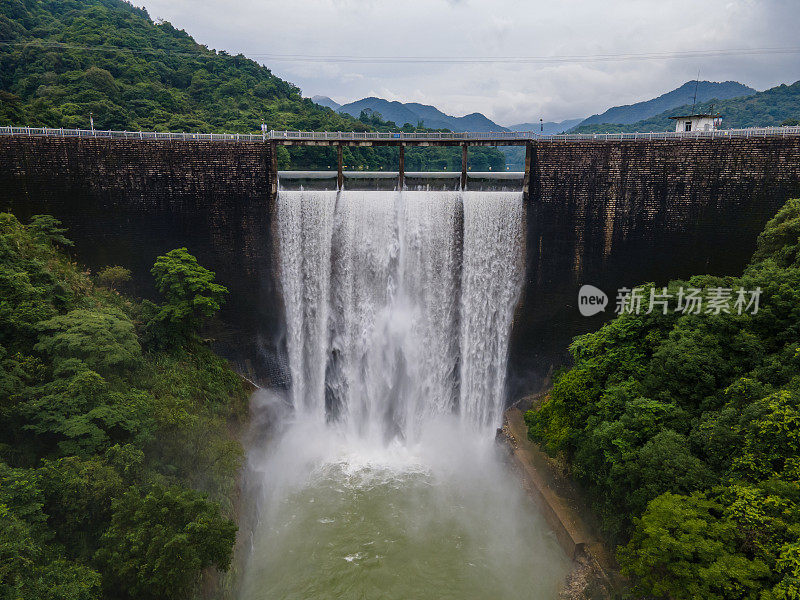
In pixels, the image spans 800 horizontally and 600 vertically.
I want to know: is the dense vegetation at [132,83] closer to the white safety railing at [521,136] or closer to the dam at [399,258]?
the dam at [399,258]

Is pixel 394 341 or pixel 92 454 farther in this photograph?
pixel 394 341

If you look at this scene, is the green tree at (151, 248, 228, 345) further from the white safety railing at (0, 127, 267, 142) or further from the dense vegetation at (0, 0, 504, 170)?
the dense vegetation at (0, 0, 504, 170)

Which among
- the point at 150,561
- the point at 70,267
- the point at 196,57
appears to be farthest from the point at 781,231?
the point at 196,57

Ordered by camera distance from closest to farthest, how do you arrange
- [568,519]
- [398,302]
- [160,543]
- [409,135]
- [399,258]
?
1. [160,543]
2. [568,519]
3. [399,258]
4. [398,302]
5. [409,135]

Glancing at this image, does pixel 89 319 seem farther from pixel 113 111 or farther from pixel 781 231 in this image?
pixel 113 111

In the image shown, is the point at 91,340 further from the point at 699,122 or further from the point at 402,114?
the point at 402,114

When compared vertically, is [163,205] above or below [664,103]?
below

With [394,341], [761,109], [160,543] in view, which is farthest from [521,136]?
[761,109]

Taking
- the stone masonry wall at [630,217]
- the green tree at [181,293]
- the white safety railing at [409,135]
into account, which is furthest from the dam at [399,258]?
the green tree at [181,293]
